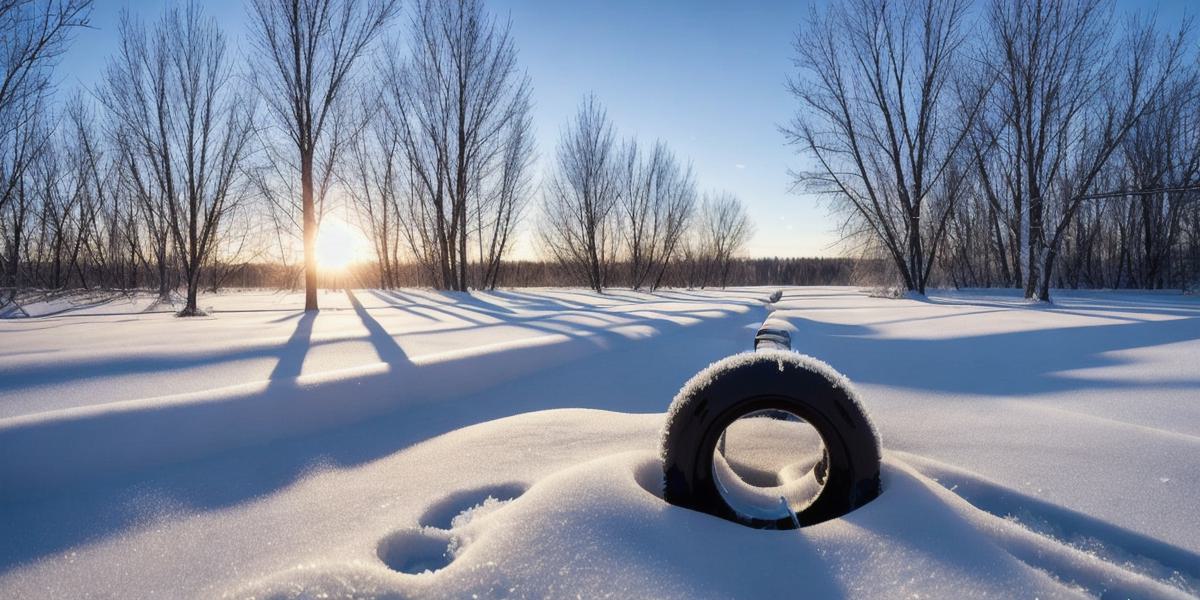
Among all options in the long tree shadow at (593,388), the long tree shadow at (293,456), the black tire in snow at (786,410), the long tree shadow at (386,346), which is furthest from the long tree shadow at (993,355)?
the long tree shadow at (386,346)

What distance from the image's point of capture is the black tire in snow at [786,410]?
1061 millimetres

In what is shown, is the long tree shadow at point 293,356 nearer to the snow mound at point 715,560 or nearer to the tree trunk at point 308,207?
the snow mound at point 715,560

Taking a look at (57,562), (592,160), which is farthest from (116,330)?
(592,160)

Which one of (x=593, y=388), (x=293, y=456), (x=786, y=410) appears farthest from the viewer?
(x=593, y=388)

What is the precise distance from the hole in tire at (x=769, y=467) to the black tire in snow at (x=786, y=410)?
4 centimetres

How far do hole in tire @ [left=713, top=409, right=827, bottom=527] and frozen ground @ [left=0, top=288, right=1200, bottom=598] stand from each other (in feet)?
0.47

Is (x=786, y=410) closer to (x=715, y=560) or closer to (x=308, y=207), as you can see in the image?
(x=715, y=560)

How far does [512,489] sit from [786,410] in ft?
2.45

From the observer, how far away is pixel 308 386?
6.73 ft

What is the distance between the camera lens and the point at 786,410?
108 centimetres

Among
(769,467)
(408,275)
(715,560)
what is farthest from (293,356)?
(408,275)

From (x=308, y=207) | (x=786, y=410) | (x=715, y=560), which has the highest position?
(x=308, y=207)

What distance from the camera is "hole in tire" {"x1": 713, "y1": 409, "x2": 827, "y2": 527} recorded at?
114cm

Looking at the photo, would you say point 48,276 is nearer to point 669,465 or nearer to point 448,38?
point 448,38
